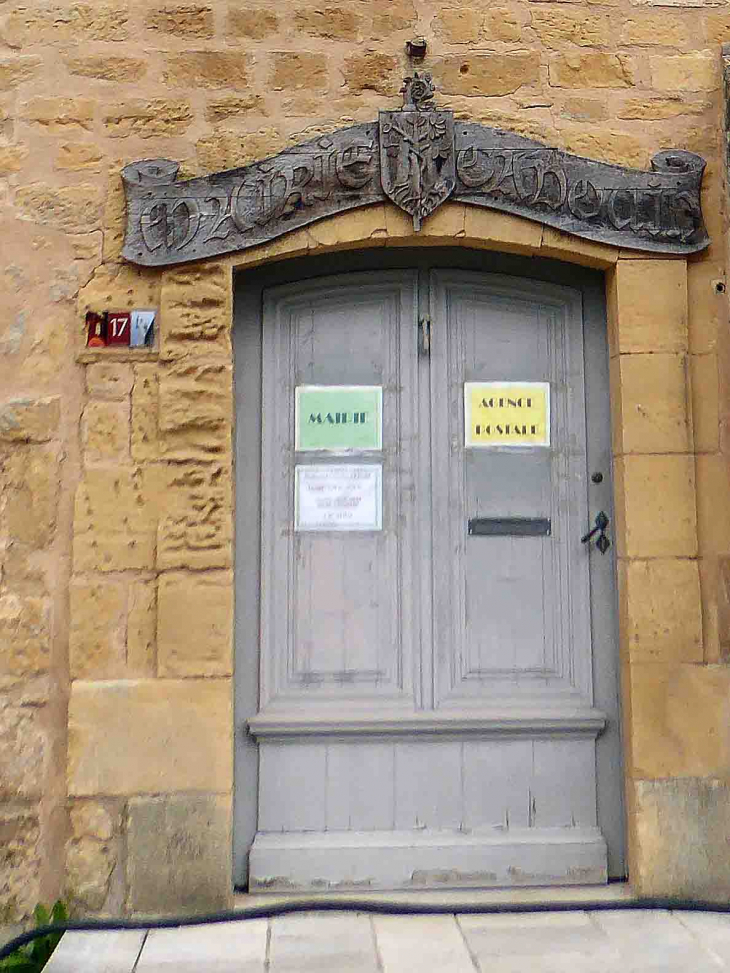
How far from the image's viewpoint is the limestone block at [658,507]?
3.28 meters

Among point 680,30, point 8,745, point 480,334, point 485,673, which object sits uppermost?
point 680,30

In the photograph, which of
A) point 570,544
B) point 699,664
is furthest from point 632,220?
point 699,664

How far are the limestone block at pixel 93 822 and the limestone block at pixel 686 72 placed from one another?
3.37 m

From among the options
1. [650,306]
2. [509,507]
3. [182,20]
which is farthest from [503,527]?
[182,20]

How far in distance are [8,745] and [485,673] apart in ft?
5.71

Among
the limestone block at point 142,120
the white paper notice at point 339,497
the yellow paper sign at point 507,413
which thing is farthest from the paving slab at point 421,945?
the limestone block at point 142,120

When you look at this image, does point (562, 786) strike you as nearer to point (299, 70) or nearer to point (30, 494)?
point (30, 494)

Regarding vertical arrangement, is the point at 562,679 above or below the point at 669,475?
below

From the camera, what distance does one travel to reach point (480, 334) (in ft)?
11.7

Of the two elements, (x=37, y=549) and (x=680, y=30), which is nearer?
(x=37, y=549)

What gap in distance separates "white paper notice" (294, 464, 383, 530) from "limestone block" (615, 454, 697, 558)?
3.02 ft

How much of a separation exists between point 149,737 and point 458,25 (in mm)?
2903

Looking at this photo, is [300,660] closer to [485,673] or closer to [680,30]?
[485,673]

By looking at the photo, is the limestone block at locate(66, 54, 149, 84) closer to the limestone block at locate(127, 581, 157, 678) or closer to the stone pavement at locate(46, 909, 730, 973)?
the limestone block at locate(127, 581, 157, 678)
